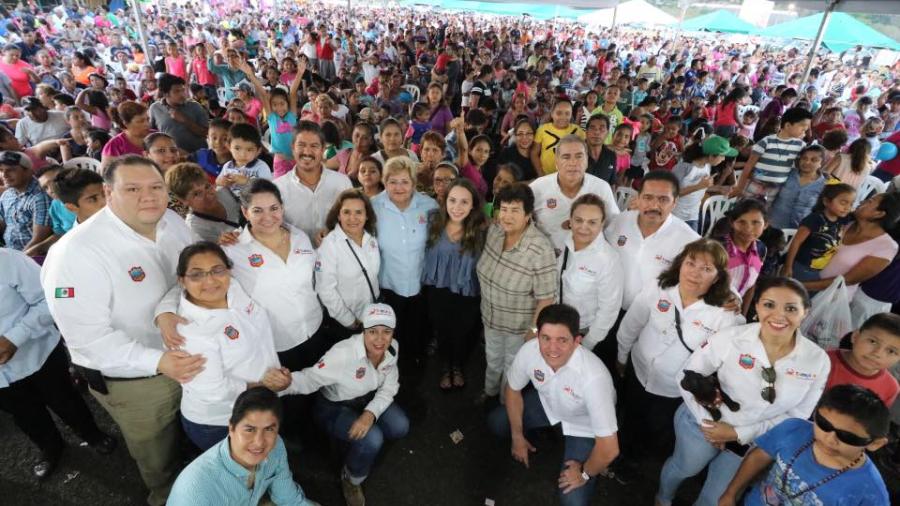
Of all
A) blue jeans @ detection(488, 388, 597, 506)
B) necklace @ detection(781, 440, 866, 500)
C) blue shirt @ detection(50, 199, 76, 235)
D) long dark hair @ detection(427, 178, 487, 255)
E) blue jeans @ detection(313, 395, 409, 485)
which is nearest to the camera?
necklace @ detection(781, 440, 866, 500)

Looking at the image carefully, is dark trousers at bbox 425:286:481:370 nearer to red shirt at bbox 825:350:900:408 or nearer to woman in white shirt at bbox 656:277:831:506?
woman in white shirt at bbox 656:277:831:506

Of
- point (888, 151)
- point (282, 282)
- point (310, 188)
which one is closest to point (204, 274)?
point (282, 282)

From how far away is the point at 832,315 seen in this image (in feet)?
10.3

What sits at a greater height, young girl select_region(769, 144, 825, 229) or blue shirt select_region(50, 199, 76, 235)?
blue shirt select_region(50, 199, 76, 235)

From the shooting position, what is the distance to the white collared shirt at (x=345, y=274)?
2.95m

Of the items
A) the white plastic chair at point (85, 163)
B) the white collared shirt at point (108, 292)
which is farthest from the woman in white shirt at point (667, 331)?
the white plastic chair at point (85, 163)

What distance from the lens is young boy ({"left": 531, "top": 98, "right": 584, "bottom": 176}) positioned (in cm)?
462

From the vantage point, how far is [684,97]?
11086mm

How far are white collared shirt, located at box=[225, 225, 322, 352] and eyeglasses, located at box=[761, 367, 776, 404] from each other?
2.68 m

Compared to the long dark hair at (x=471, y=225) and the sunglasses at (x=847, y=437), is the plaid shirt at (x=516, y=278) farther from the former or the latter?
the sunglasses at (x=847, y=437)

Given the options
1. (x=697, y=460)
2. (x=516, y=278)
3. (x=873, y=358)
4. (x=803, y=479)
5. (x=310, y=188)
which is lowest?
(x=697, y=460)

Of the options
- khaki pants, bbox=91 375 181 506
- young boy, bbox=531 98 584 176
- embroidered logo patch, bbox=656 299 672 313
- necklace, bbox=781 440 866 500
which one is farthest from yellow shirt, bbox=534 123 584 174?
khaki pants, bbox=91 375 181 506

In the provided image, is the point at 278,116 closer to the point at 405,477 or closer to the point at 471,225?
the point at 471,225

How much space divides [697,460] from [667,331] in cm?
75
